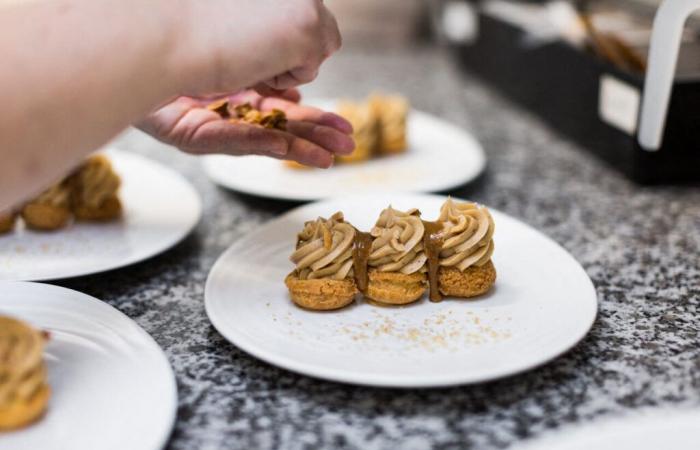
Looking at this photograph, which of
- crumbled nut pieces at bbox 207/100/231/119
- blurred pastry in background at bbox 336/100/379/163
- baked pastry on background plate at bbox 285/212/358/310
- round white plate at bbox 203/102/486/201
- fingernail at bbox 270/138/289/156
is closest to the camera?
baked pastry on background plate at bbox 285/212/358/310

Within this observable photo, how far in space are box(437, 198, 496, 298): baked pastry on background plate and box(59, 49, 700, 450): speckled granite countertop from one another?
19 centimetres

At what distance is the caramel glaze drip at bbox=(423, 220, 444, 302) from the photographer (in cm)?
128

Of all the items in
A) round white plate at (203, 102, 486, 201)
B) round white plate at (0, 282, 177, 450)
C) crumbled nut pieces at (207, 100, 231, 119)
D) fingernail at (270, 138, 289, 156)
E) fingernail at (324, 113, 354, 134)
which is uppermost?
crumbled nut pieces at (207, 100, 231, 119)

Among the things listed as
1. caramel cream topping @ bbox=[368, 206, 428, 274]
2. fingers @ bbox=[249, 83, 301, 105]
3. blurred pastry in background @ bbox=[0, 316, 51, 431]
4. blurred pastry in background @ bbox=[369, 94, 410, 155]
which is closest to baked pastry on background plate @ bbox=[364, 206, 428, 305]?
caramel cream topping @ bbox=[368, 206, 428, 274]

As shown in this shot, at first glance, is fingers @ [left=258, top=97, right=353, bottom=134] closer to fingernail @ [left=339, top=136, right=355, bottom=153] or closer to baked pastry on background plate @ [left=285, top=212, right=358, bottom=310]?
fingernail @ [left=339, top=136, right=355, bottom=153]

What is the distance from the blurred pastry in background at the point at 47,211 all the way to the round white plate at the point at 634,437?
104cm

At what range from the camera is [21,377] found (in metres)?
0.93

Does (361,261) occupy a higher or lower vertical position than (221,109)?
→ lower

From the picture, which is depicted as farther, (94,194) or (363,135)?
(363,135)

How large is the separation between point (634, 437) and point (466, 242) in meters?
0.48

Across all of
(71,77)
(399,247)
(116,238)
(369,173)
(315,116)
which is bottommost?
(369,173)

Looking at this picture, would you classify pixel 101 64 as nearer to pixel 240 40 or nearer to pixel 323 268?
pixel 240 40

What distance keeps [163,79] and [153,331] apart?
1.41 ft

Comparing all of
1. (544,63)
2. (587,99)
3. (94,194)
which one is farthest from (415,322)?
(544,63)
